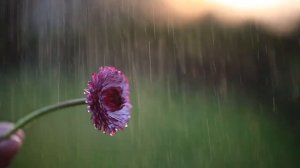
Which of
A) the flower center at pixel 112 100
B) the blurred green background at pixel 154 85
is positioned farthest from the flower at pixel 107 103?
the blurred green background at pixel 154 85

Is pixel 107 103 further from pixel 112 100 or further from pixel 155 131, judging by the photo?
pixel 155 131

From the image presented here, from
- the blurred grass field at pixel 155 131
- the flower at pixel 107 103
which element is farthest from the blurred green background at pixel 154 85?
the flower at pixel 107 103

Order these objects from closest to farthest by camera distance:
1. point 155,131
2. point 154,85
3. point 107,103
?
point 107,103 → point 155,131 → point 154,85

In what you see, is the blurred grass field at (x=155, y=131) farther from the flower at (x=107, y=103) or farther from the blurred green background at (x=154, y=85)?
the flower at (x=107, y=103)

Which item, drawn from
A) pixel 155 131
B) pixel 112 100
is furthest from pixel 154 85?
pixel 112 100

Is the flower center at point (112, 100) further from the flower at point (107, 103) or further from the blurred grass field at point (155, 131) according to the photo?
the blurred grass field at point (155, 131)

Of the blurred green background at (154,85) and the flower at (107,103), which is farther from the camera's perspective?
the blurred green background at (154,85)

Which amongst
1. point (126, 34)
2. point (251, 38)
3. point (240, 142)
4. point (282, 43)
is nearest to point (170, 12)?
point (126, 34)
